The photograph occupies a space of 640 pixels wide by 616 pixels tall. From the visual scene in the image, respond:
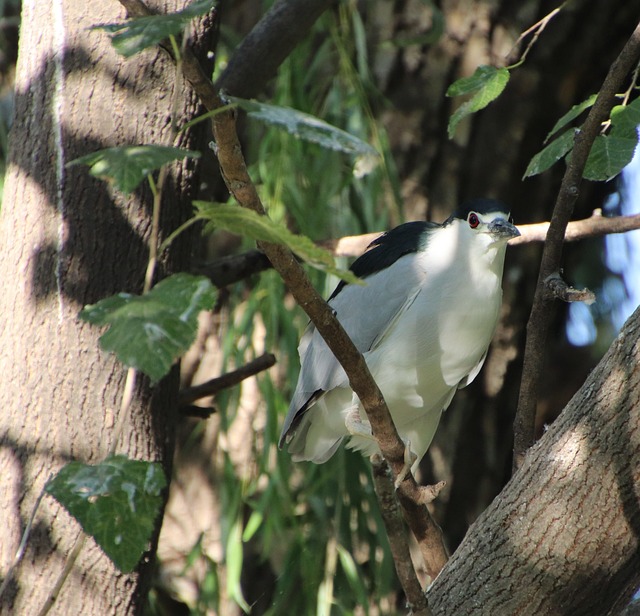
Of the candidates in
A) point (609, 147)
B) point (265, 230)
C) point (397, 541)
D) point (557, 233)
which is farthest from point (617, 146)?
point (265, 230)

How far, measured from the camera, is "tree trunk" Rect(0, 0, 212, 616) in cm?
109

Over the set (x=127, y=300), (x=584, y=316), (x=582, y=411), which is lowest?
(x=584, y=316)

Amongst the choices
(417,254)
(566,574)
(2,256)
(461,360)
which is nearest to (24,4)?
(2,256)

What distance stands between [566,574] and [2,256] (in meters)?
0.83

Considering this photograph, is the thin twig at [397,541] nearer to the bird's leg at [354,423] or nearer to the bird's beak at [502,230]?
the bird's leg at [354,423]

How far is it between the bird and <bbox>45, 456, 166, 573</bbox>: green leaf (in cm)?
91

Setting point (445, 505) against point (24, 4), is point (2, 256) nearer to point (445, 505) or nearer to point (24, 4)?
point (24, 4)

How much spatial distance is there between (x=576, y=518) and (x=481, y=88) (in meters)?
0.52

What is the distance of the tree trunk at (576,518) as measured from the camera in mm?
918

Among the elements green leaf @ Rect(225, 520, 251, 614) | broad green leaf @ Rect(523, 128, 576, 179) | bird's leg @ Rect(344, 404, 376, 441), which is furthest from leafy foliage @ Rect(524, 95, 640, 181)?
green leaf @ Rect(225, 520, 251, 614)

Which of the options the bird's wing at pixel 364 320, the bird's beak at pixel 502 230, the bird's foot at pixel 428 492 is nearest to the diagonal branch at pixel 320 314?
the bird's foot at pixel 428 492

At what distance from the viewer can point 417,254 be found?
1.57 meters

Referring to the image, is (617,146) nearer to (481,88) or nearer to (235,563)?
(481,88)

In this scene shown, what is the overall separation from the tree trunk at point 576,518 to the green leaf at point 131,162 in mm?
609
